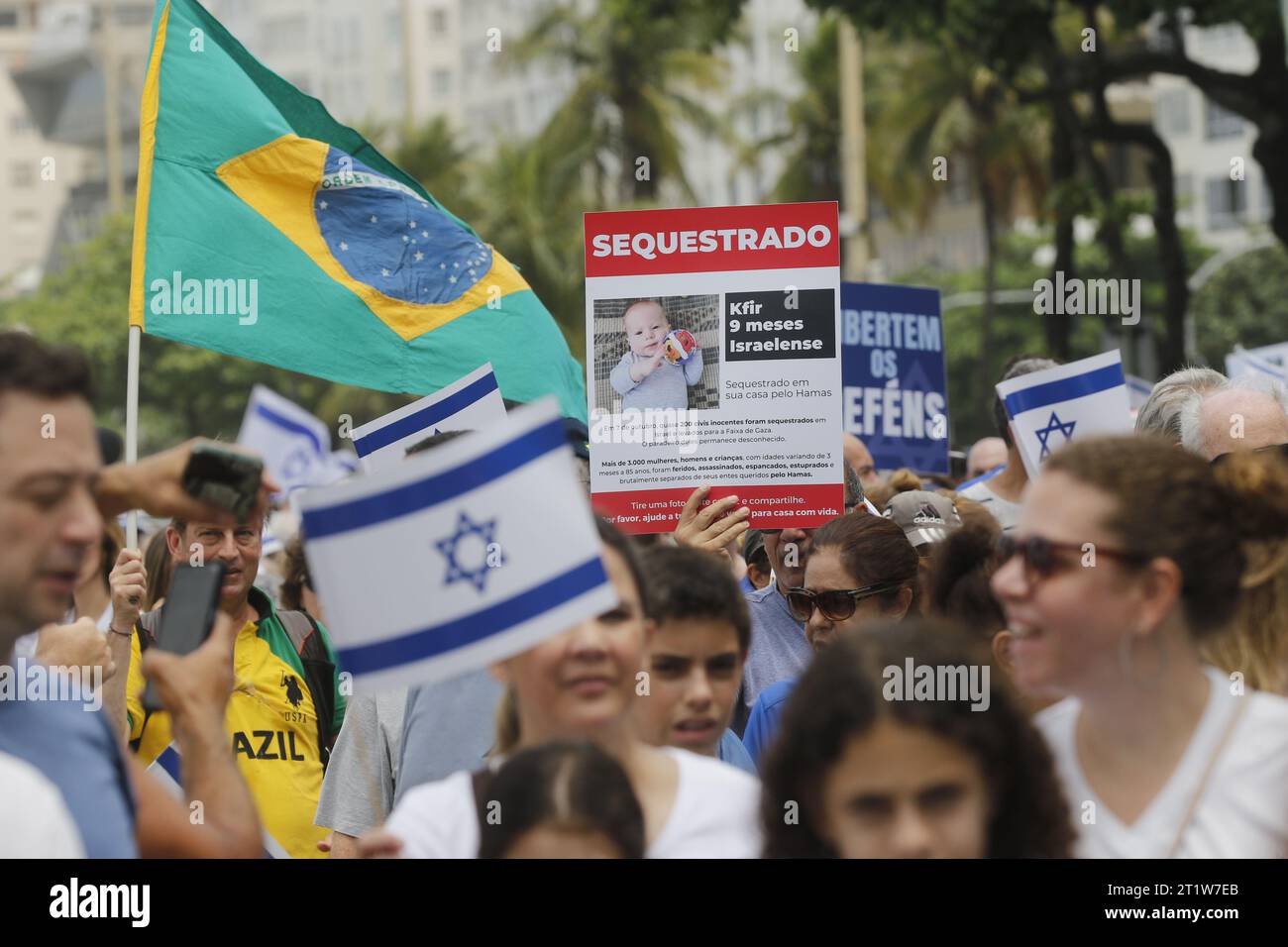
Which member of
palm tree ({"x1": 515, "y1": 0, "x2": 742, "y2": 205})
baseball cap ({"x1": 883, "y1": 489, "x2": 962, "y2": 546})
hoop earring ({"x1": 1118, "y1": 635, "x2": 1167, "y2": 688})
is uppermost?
palm tree ({"x1": 515, "y1": 0, "x2": 742, "y2": 205})

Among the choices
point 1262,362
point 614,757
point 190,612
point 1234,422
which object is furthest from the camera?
point 1262,362

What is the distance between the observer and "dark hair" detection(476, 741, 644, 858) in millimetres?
3041

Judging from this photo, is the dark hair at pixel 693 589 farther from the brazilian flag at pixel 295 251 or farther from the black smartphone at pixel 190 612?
the brazilian flag at pixel 295 251

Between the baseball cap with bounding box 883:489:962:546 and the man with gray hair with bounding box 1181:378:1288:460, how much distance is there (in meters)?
0.75

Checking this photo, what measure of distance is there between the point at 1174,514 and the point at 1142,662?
0.25m

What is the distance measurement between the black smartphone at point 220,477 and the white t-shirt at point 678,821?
56cm

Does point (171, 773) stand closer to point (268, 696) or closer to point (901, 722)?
point (268, 696)

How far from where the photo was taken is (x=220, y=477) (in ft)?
10.7

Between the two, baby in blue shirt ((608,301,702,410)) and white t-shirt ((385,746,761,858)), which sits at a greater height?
baby in blue shirt ((608,301,702,410))

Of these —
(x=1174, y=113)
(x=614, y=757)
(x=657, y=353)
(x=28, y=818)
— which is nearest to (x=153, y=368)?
(x=1174, y=113)

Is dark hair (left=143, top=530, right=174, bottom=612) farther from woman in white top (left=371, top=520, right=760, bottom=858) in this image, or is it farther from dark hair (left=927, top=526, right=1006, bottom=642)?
woman in white top (left=371, top=520, right=760, bottom=858)

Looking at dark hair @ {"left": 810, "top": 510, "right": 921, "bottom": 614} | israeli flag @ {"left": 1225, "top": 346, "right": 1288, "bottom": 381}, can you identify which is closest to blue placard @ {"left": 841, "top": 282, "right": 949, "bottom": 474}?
A: israeli flag @ {"left": 1225, "top": 346, "right": 1288, "bottom": 381}
